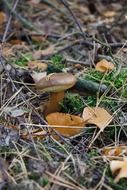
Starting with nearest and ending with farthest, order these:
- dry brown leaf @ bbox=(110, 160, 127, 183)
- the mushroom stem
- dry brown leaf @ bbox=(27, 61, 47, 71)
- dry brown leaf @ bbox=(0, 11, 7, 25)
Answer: dry brown leaf @ bbox=(110, 160, 127, 183), the mushroom stem, dry brown leaf @ bbox=(27, 61, 47, 71), dry brown leaf @ bbox=(0, 11, 7, 25)

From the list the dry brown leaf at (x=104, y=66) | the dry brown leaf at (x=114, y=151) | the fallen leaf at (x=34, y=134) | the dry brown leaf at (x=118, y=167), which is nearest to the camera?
the dry brown leaf at (x=118, y=167)

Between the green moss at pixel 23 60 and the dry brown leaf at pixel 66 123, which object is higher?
the green moss at pixel 23 60

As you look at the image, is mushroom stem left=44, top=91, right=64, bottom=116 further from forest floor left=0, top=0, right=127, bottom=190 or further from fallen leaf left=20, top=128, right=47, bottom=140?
fallen leaf left=20, top=128, right=47, bottom=140

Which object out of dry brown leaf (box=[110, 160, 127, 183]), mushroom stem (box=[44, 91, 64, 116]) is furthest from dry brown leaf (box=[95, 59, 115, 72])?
dry brown leaf (box=[110, 160, 127, 183])

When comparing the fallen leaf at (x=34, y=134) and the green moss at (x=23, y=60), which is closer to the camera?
the fallen leaf at (x=34, y=134)

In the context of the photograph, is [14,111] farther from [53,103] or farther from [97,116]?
[97,116]

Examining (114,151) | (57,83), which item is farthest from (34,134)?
(114,151)

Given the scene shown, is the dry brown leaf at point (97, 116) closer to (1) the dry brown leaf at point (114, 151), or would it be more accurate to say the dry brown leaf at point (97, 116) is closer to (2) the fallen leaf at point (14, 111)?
(1) the dry brown leaf at point (114, 151)

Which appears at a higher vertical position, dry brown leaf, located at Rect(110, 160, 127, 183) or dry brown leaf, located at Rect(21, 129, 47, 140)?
dry brown leaf, located at Rect(21, 129, 47, 140)

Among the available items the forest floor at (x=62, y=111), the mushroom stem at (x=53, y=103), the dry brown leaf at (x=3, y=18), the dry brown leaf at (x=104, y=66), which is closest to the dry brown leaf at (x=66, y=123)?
the forest floor at (x=62, y=111)
